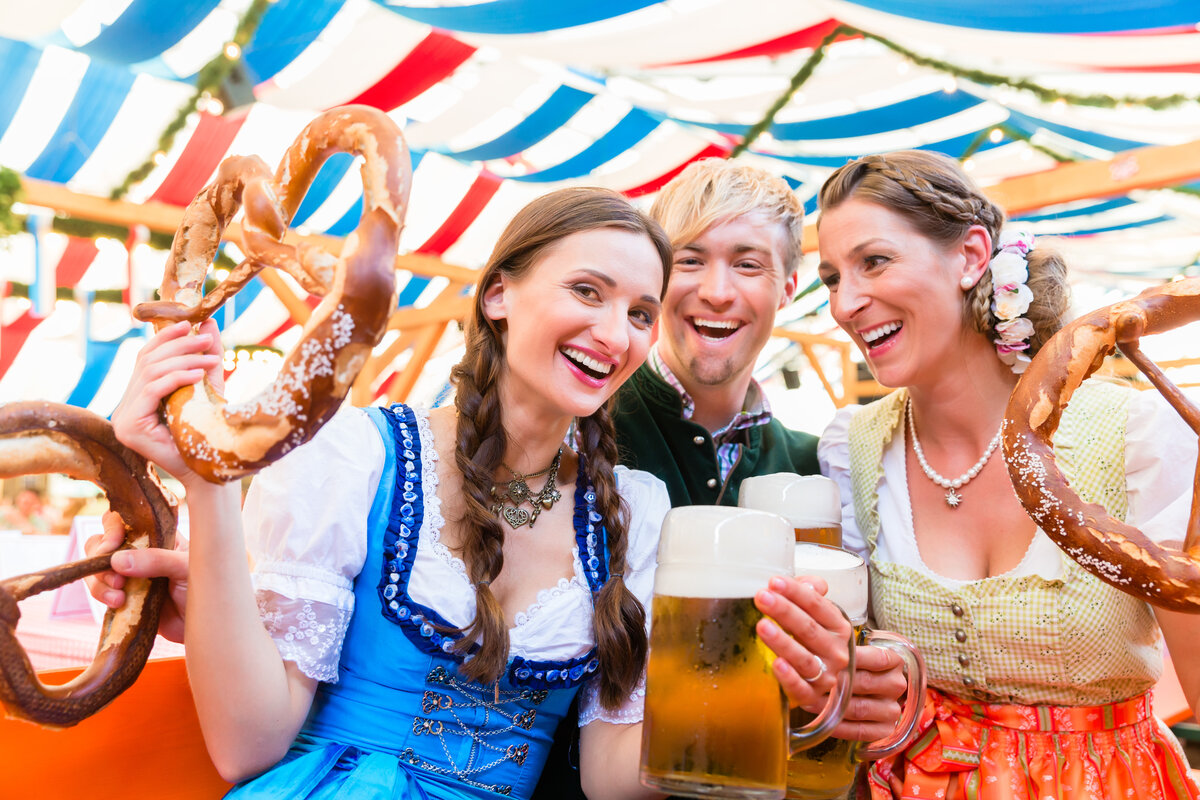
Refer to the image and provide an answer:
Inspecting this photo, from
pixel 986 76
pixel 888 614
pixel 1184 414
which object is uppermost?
pixel 986 76

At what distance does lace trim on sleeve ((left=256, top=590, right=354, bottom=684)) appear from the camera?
1.25 m

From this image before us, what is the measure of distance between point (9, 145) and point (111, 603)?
516 cm

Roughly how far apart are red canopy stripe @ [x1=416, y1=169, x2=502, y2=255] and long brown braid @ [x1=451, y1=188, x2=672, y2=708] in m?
5.40

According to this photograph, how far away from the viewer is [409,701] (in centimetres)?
133

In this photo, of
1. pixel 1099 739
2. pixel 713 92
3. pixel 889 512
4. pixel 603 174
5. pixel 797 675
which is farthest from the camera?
pixel 603 174

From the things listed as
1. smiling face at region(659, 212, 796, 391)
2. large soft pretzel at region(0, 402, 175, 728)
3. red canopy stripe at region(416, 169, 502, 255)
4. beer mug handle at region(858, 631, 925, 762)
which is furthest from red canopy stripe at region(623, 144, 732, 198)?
large soft pretzel at region(0, 402, 175, 728)

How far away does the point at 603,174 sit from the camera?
21.5ft

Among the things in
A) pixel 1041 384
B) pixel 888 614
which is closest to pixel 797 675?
pixel 1041 384

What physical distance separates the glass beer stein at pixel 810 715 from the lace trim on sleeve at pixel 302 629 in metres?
0.66

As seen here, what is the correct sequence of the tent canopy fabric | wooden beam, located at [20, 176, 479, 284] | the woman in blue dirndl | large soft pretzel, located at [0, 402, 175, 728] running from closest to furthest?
large soft pretzel, located at [0, 402, 175, 728] → the woman in blue dirndl → the tent canopy fabric → wooden beam, located at [20, 176, 479, 284]

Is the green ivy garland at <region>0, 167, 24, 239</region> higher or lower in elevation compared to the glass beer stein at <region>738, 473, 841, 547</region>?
higher

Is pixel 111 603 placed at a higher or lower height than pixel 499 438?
lower

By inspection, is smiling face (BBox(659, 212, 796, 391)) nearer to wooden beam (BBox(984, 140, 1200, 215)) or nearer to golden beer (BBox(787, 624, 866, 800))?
golden beer (BBox(787, 624, 866, 800))

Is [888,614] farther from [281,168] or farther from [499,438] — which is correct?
[281,168]
